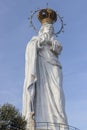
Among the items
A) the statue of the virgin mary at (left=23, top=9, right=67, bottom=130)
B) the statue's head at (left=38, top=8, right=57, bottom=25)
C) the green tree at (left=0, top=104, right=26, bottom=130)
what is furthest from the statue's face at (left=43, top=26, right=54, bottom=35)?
the green tree at (left=0, top=104, right=26, bottom=130)

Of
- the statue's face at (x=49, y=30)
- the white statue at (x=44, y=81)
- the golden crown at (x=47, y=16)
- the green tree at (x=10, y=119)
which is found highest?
Answer: the golden crown at (x=47, y=16)

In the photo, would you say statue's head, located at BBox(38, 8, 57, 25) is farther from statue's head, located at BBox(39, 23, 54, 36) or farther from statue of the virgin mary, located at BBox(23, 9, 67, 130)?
statue of the virgin mary, located at BBox(23, 9, 67, 130)

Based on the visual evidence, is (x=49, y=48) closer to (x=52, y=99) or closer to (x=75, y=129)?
(x=52, y=99)

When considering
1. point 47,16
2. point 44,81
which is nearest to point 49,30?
point 47,16

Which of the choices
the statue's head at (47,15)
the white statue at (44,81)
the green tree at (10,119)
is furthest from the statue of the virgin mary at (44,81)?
the green tree at (10,119)

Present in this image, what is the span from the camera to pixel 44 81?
3391 cm

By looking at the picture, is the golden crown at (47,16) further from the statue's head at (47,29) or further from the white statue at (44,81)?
the white statue at (44,81)

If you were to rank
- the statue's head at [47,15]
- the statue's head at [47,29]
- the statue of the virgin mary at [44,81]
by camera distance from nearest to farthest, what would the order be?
the statue of the virgin mary at [44,81] → the statue's head at [47,29] → the statue's head at [47,15]

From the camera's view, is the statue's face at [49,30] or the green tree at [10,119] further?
the statue's face at [49,30]

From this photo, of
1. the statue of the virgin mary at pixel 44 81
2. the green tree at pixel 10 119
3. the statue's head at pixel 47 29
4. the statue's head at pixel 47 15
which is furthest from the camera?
the statue's head at pixel 47 15

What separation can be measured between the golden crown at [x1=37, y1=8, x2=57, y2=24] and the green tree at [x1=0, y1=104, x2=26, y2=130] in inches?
551

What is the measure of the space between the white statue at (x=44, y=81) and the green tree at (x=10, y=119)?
8.28 metres

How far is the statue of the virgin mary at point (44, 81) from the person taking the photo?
107 ft

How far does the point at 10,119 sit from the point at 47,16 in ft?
48.5
